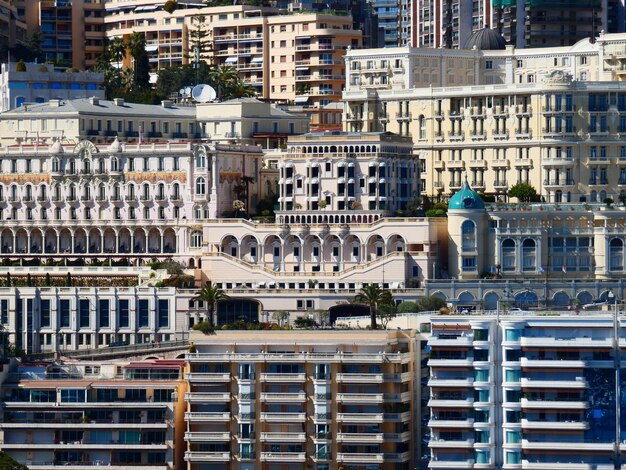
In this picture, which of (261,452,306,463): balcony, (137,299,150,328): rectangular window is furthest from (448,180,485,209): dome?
(261,452,306,463): balcony

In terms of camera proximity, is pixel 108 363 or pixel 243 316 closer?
pixel 108 363

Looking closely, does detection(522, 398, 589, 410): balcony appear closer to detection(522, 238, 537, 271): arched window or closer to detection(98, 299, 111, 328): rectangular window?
detection(522, 238, 537, 271): arched window

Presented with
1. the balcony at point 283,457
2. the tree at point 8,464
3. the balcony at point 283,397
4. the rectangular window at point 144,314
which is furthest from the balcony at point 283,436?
the rectangular window at point 144,314

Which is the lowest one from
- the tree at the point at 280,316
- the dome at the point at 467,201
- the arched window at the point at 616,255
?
the tree at the point at 280,316

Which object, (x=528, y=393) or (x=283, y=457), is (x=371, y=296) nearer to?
(x=283, y=457)

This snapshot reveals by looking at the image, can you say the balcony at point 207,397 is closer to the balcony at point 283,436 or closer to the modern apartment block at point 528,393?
the balcony at point 283,436

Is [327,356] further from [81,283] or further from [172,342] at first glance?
[81,283]

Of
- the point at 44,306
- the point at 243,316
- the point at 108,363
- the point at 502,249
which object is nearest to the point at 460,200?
the point at 502,249
